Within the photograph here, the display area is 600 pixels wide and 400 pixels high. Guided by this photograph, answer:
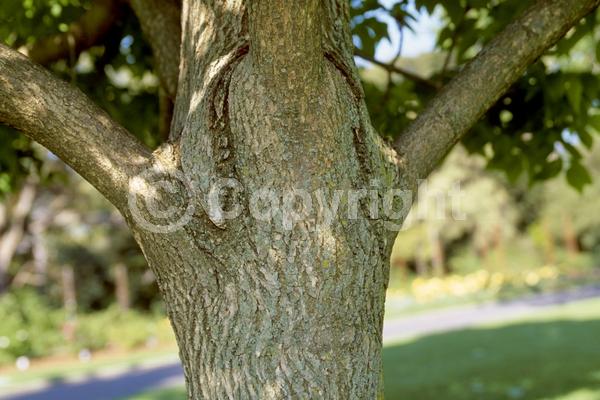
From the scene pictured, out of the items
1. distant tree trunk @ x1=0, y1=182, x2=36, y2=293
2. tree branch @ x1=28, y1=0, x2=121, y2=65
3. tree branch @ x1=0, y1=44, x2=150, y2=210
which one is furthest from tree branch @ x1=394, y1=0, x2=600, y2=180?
distant tree trunk @ x1=0, y1=182, x2=36, y2=293

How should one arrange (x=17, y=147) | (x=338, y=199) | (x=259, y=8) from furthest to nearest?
(x=17, y=147) → (x=338, y=199) → (x=259, y=8)

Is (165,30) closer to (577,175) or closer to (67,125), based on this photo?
(67,125)

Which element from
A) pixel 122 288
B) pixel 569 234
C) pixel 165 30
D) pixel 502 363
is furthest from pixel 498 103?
pixel 569 234

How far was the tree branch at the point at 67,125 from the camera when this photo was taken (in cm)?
209

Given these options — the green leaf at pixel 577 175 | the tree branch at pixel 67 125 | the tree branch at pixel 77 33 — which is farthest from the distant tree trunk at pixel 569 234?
the tree branch at pixel 67 125

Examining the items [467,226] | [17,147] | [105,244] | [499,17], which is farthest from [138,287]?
[499,17]

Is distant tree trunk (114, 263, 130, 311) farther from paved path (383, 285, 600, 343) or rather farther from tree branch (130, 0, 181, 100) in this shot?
tree branch (130, 0, 181, 100)

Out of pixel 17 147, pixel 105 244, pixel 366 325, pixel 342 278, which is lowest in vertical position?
pixel 366 325

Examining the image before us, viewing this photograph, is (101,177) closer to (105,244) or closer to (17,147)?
(17,147)

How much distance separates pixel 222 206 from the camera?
2.02 m

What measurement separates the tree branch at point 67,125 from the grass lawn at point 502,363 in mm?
5656

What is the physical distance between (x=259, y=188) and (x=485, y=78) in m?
0.92

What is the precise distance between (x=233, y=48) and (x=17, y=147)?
115 inches

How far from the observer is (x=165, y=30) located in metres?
3.02
